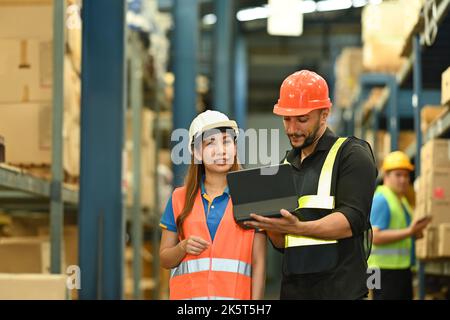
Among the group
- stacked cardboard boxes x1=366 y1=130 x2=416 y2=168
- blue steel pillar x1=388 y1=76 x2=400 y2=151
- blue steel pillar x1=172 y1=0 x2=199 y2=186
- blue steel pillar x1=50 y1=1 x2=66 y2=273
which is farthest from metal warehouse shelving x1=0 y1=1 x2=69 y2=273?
blue steel pillar x1=172 y1=0 x2=199 y2=186

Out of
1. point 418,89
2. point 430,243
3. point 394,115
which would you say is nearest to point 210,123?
point 430,243

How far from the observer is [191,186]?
3.65 m

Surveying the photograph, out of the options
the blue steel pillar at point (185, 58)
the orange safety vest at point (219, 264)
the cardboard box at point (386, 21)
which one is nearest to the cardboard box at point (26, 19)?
the orange safety vest at point (219, 264)

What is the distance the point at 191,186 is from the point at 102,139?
297 cm

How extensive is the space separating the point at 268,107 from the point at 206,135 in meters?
25.0

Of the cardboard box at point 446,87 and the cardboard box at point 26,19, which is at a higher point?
the cardboard box at point 26,19

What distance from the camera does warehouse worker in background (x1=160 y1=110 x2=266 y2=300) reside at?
354 cm

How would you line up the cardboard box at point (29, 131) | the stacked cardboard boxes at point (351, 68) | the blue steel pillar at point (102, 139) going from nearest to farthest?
1. the cardboard box at point (29, 131)
2. the blue steel pillar at point (102, 139)
3. the stacked cardboard boxes at point (351, 68)

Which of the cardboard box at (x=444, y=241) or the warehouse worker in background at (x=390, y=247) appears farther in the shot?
the warehouse worker in background at (x=390, y=247)

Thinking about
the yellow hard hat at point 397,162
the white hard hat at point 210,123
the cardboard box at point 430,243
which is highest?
the white hard hat at point 210,123

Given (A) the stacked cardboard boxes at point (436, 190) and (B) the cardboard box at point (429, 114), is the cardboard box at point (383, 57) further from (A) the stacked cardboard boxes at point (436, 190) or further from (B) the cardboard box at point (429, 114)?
(A) the stacked cardboard boxes at point (436, 190)

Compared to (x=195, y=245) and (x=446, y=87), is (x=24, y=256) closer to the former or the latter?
(x=446, y=87)

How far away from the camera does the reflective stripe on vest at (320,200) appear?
360 cm

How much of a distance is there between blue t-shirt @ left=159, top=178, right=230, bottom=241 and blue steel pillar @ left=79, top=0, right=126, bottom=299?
286 centimetres
